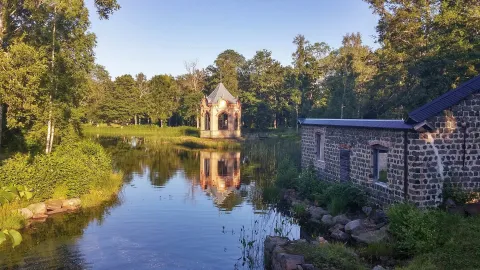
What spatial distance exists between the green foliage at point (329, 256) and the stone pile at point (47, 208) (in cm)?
997

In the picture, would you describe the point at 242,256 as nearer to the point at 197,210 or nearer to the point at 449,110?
the point at 197,210

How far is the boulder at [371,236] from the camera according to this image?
11351 mm

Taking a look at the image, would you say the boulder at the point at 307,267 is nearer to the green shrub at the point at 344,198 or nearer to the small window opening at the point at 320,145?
the green shrub at the point at 344,198

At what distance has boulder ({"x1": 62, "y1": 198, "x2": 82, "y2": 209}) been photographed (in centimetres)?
1608

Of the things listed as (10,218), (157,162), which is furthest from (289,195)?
(157,162)

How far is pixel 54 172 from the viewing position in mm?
15672

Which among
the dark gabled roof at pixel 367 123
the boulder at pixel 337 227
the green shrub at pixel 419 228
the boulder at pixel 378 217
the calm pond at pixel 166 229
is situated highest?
→ the dark gabled roof at pixel 367 123

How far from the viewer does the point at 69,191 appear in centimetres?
1655

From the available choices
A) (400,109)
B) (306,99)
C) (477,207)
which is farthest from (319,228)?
(306,99)

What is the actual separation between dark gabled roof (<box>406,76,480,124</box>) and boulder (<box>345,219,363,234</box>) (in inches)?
145

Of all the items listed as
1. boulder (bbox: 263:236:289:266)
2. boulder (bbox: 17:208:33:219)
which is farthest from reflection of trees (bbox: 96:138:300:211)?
boulder (bbox: 17:208:33:219)

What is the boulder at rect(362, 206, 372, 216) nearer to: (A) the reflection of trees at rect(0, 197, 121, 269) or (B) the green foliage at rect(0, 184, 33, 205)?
(A) the reflection of trees at rect(0, 197, 121, 269)

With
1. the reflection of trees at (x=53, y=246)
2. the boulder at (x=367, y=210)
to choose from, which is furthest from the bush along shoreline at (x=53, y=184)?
the boulder at (x=367, y=210)

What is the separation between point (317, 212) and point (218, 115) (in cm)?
3690
